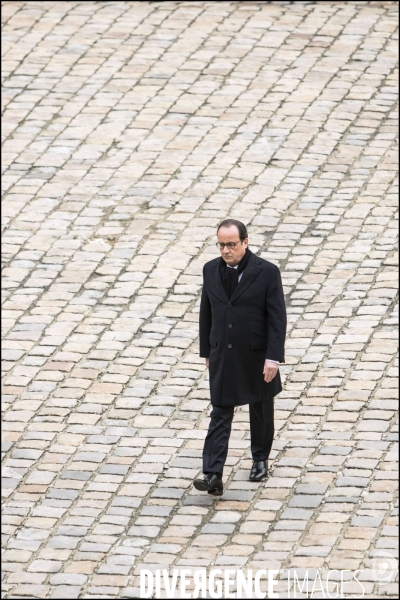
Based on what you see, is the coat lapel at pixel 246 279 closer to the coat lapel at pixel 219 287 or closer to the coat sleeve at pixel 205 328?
the coat lapel at pixel 219 287

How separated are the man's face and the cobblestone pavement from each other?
1.47 metres

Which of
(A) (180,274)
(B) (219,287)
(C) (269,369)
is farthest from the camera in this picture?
(A) (180,274)

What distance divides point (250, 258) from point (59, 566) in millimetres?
2320

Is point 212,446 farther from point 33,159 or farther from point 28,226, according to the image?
point 33,159

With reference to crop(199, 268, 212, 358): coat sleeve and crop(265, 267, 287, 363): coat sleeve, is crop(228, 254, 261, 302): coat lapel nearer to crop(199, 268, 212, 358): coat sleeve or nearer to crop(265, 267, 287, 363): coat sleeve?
crop(265, 267, 287, 363): coat sleeve

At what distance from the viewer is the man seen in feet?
25.6

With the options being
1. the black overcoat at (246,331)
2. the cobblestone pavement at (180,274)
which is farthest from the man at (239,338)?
the cobblestone pavement at (180,274)

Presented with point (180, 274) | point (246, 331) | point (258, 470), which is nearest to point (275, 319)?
point (246, 331)

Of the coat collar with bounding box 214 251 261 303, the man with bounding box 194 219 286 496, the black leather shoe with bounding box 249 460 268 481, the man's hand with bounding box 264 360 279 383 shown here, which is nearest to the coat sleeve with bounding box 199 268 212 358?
the man with bounding box 194 219 286 496

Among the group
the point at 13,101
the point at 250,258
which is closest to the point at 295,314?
the point at 250,258

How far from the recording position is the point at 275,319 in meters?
7.81

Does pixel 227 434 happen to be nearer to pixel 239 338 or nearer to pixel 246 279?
pixel 239 338

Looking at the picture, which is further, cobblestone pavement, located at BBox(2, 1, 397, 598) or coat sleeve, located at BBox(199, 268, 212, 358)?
coat sleeve, located at BBox(199, 268, 212, 358)

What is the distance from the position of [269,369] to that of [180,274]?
3.29 metres
